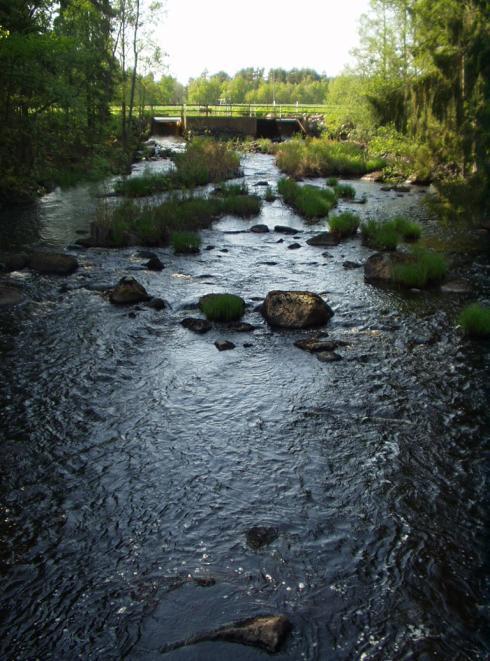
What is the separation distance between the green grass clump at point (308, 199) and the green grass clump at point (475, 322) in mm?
12231

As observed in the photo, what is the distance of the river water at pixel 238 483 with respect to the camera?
5195mm

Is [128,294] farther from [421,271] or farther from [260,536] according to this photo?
[260,536]

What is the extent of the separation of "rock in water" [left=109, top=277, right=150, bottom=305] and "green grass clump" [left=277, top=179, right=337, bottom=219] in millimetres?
11102

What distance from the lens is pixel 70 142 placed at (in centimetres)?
2647

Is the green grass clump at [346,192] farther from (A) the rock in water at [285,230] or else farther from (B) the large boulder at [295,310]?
(B) the large boulder at [295,310]

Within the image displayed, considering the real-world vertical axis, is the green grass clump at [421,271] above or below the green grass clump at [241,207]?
below

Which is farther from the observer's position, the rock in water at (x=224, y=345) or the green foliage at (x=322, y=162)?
the green foliage at (x=322, y=162)

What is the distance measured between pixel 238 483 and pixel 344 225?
1418 cm

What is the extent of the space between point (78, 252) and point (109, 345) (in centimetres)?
748

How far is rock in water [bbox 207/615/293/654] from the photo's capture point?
4934 millimetres

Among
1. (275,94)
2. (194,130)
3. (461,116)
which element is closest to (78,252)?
(461,116)

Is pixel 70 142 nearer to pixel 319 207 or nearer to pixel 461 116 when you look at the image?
pixel 319 207

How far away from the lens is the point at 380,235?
1820cm

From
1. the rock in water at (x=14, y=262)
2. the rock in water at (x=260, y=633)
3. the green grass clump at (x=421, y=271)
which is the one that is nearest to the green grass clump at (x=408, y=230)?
the green grass clump at (x=421, y=271)
